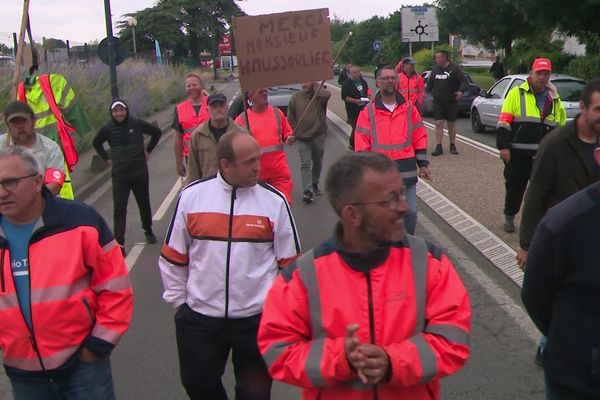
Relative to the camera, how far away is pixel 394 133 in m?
6.38

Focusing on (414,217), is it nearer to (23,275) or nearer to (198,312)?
(198,312)

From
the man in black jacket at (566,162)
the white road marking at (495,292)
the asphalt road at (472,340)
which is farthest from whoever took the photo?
the white road marking at (495,292)

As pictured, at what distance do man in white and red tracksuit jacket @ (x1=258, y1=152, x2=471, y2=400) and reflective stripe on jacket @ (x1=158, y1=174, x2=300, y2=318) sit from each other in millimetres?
1100

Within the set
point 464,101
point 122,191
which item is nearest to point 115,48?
point 464,101

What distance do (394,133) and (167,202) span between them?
218 inches

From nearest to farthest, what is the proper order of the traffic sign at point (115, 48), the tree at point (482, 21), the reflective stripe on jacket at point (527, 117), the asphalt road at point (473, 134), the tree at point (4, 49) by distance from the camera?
the reflective stripe on jacket at point (527, 117) < the asphalt road at point (473, 134) < the traffic sign at point (115, 48) < the tree at point (482, 21) < the tree at point (4, 49)

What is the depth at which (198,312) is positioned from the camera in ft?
11.6

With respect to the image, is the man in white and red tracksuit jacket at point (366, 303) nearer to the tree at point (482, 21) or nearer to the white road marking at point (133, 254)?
the white road marking at point (133, 254)

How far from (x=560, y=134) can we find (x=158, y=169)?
1128 centimetres

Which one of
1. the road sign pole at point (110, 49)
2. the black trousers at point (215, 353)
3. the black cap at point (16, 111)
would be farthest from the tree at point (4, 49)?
the black trousers at point (215, 353)

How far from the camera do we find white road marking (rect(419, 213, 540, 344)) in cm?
544

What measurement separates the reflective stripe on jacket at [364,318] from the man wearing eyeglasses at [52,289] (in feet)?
3.42

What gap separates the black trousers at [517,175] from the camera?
755 cm

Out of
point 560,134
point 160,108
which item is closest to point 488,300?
point 560,134
